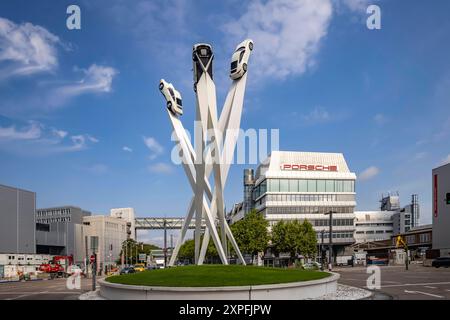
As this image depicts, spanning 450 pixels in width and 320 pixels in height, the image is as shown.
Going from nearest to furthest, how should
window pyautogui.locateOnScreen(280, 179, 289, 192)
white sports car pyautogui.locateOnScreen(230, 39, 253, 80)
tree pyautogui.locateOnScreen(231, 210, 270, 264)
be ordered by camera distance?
white sports car pyautogui.locateOnScreen(230, 39, 253, 80)
tree pyautogui.locateOnScreen(231, 210, 270, 264)
window pyautogui.locateOnScreen(280, 179, 289, 192)

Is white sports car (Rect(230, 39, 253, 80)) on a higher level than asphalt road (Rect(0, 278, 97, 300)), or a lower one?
higher

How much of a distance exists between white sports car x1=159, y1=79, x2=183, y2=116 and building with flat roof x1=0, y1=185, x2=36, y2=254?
174 feet

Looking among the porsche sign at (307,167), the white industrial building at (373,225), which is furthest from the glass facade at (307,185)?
the white industrial building at (373,225)

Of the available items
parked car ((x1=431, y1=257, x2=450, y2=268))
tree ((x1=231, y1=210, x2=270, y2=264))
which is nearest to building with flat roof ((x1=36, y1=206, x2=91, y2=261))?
tree ((x1=231, y1=210, x2=270, y2=264))

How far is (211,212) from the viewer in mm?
30328

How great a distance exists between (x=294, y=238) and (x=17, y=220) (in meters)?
46.7

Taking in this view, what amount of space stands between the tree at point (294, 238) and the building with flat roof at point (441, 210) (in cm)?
2250

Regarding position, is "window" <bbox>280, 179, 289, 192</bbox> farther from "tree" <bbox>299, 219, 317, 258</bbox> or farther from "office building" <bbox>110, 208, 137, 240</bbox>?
"office building" <bbox>110, 208, 137, 240</bbox>

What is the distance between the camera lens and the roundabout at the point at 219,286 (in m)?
16.7

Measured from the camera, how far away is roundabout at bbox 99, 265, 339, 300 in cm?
1673

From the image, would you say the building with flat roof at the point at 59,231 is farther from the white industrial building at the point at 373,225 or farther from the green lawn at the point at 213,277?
the white industrial building at the point at 373,225

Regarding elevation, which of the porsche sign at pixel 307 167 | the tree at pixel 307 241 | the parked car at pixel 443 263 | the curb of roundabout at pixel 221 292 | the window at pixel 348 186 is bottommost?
the parked car at pixel 443 263
